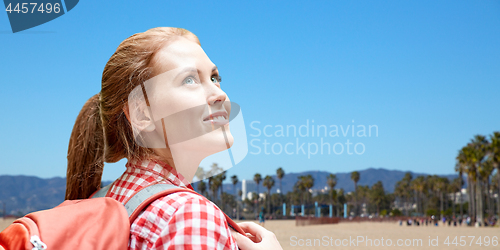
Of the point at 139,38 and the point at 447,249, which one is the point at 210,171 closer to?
the point at 139,38

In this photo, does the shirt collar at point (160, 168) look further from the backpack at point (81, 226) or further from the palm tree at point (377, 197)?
the palm tree at point (377, 197)

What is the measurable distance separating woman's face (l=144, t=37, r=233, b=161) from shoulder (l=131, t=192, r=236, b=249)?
14.1 inches

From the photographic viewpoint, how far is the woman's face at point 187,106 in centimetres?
160

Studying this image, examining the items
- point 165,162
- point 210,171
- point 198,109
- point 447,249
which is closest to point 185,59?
point 198,109

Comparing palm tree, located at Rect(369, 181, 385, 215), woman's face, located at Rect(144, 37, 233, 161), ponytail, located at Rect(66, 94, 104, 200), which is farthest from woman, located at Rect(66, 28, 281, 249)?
palm tree, located at Rect(369, 181, 385, 215)

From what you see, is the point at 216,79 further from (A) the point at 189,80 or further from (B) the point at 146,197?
→ (B) the point at 146,197

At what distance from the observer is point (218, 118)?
1651 mm

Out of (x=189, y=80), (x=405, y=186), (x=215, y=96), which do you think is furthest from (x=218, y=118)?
(x=405, y=186)

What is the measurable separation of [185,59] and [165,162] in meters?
0.43

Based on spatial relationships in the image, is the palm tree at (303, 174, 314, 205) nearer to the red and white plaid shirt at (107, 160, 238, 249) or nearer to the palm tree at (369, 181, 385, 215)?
the palm tree at (369, 181, 385, 215)

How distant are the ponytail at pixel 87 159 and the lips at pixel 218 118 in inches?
23.4

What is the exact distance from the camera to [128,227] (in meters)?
1.26

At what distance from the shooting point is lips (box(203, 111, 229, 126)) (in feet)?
5.31

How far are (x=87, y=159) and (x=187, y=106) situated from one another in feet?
2.17
